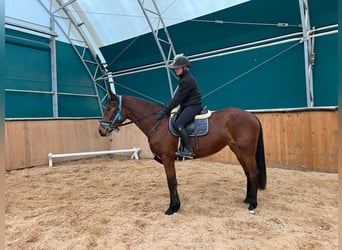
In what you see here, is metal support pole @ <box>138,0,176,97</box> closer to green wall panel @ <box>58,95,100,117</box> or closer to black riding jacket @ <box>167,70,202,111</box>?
green wall panel @ <box>58,95,100,117</box>

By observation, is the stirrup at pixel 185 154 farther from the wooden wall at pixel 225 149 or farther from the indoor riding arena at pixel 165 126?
the wooden wall at pixel 225 149

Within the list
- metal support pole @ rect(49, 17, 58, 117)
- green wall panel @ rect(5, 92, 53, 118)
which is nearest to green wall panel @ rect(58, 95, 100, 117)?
metal support pole @ rect(49, 17, 58, 117)

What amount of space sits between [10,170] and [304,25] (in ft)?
21.9

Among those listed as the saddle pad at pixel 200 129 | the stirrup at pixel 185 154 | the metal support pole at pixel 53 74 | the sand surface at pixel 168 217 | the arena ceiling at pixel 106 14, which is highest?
the arena ceiling at pixel 106 14

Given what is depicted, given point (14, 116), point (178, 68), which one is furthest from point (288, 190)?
point (14, 116)

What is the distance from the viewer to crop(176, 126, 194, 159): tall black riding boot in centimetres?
272

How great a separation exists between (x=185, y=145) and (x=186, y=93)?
0.58 metres

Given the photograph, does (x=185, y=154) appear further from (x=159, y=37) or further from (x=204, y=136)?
(x=159, y=37)

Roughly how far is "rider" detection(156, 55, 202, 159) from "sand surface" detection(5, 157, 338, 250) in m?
0.75

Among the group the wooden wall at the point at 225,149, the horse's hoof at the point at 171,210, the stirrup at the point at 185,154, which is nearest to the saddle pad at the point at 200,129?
the stirrup at the point at 185,154

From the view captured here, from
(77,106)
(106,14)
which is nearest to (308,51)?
(106,14)

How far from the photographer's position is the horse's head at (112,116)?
2.91 metres

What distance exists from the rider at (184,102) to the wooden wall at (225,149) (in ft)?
9.09

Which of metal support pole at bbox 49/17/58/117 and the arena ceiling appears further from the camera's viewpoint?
metal support pole at bbox 49/17/58/117
